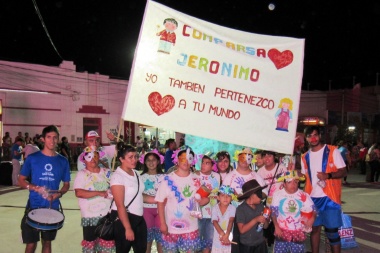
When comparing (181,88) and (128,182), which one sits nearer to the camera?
(128,182)

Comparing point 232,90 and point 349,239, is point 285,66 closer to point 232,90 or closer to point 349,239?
point 232,90

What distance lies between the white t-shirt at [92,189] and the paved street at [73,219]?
5.80ft

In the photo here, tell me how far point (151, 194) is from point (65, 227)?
3502 millimetres

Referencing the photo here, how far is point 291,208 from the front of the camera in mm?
5344

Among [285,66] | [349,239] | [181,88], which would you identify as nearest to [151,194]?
[181,88]

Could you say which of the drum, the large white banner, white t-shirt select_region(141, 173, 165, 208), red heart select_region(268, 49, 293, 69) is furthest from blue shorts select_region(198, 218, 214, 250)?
red heart select_region(268, 49, 293, 69)

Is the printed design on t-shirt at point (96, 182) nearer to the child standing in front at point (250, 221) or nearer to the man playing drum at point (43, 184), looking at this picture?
the man playing drum at point (43, 184)

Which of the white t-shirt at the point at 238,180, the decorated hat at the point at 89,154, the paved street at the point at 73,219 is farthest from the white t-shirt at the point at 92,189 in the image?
the paved street at the point at 73,219

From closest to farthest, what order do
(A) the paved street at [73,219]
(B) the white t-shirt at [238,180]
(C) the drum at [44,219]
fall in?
(C) the drum at [44,219]
(B) the white t-shirt at [238,180]
(A) the paved street at [73,219]

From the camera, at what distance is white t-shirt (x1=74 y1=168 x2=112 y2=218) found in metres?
5.46

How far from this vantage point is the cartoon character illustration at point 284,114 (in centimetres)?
563

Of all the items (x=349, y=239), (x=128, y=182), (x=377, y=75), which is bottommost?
(x=349, y=239)

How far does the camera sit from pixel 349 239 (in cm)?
670

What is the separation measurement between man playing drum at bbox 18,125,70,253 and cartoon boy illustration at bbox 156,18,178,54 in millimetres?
1760
